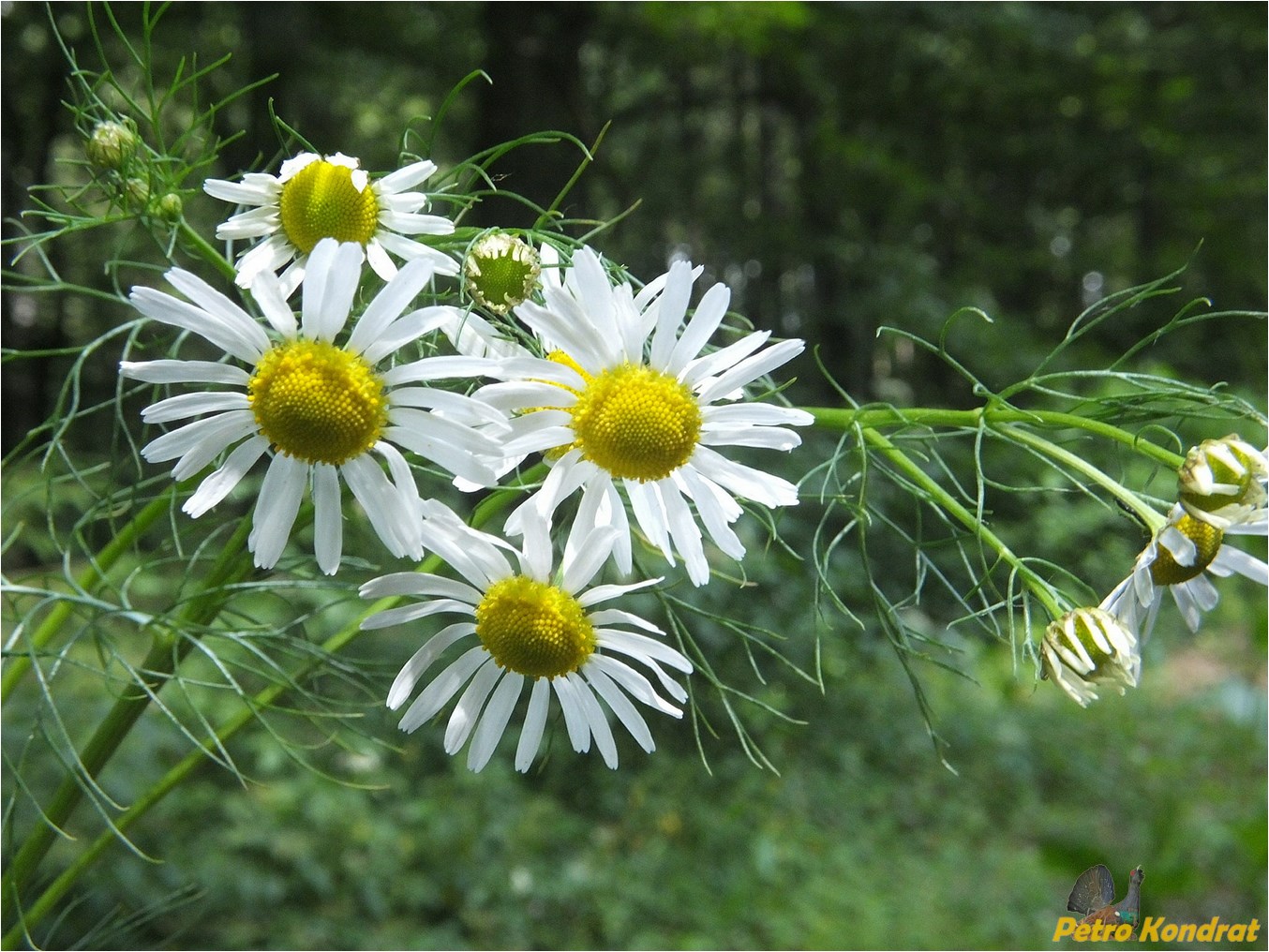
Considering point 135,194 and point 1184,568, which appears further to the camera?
point 135,194

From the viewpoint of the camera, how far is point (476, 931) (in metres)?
1.74

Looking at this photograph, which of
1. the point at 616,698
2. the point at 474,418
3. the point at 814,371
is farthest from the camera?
the point at 814,371

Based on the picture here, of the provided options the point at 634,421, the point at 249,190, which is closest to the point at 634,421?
the point at 634,421

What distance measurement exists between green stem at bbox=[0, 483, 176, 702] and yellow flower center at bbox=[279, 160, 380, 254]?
0.13m

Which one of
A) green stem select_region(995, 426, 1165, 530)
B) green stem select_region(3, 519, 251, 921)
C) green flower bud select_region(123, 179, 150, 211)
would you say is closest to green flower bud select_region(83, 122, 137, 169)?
green flower bud select_region(123, 179, 150, 211)

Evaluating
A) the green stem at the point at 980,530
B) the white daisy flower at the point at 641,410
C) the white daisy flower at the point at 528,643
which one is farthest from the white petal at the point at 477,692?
the green stem at the point at 980,530

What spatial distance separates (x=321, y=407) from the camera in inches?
16.1

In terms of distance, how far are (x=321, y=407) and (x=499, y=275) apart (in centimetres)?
10

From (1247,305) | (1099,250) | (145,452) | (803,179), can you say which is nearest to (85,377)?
(803,179)

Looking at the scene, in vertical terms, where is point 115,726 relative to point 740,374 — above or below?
below

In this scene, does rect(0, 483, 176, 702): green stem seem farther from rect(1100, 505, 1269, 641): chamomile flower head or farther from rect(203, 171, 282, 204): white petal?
rect(1100, 505, 1269, 641): chamomile flower head

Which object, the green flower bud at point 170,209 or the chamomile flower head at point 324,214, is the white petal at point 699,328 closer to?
the chamomile flower head at point 324,214

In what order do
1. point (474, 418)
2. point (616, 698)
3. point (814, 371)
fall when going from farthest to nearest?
point (814, 371) < point (616, 698) < point (474, 418)

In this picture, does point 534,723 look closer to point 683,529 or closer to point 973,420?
point 683,529
